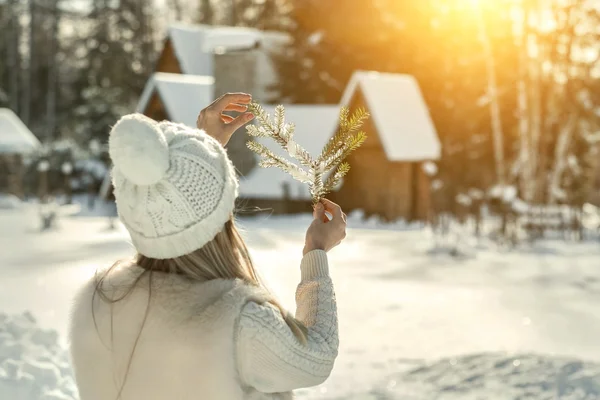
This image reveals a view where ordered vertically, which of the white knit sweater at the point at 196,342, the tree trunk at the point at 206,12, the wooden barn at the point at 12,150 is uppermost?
the white knit sweater at the point at 196,342

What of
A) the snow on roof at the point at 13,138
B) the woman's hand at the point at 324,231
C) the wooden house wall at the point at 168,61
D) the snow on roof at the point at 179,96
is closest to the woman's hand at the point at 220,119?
the woman's hand at the point at 324,231

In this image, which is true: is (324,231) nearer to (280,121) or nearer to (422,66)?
(280,121)

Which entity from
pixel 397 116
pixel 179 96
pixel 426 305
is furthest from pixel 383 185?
pixel 426 305

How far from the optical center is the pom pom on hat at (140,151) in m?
2.12

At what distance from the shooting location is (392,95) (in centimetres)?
2761

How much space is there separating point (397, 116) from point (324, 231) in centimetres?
2505

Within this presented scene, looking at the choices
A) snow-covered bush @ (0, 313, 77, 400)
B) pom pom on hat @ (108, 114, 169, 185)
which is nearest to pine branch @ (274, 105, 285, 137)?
pom pom on hat @ (108, 114, 169, 185)

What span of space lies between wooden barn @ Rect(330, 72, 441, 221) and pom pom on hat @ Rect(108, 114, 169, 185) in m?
23.6

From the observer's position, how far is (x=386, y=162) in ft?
87.0

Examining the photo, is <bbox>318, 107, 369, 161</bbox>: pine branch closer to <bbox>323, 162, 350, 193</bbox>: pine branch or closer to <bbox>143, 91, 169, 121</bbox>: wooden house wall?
<bbox>323, 162, 350, 193</bbox>: pine branch

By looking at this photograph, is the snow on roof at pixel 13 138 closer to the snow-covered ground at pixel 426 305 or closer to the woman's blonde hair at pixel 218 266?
the snow-covered ground at pixel 426 305

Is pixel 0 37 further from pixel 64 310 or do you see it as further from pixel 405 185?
pixel 64 310

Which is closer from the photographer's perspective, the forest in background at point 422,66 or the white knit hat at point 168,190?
the white knit hat at point 168,190

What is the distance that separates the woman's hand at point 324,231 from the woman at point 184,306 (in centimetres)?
18
